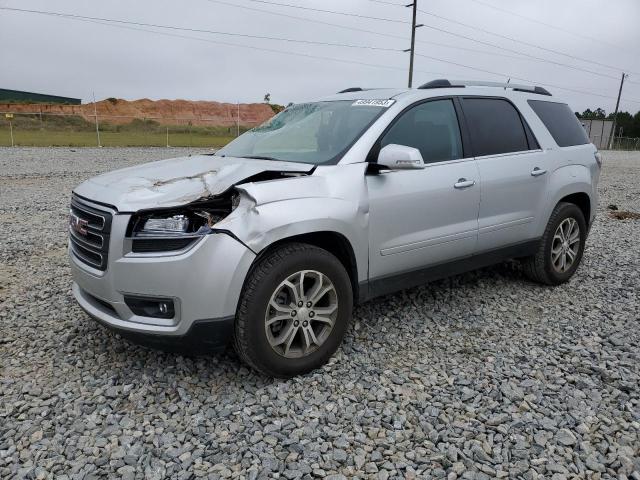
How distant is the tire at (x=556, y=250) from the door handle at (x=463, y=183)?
4.22ft

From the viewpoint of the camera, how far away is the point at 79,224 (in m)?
3.04

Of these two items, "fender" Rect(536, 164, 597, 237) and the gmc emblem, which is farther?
"fender" Rect(536, 164, 597, 237)

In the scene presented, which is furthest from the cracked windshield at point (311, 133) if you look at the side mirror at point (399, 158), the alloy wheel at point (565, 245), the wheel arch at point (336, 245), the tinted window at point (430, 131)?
the alloy wheel at point (565, 245)

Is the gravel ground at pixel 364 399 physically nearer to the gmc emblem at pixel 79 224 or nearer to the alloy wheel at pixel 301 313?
the alloy wheel at pixel 301 313

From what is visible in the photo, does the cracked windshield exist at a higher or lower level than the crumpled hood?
higher

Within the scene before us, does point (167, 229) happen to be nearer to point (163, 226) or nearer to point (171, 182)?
point (163, 226)

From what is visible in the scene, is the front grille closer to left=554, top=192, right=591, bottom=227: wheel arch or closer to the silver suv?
the silver suv

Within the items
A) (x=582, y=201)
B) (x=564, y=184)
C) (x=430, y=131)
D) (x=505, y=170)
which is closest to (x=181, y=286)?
(x=430, y=131)

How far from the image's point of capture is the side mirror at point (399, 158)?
3.17 meters

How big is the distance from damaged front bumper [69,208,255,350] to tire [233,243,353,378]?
0.35 ft

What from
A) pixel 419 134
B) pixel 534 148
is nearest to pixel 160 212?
pixel 419 134

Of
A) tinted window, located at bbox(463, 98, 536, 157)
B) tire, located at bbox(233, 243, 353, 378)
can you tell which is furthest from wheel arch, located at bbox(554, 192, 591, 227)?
tire, located at bbox(233, 243, 353, 378)

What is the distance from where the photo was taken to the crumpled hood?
2.76 m

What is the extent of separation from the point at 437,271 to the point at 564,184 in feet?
5.81
